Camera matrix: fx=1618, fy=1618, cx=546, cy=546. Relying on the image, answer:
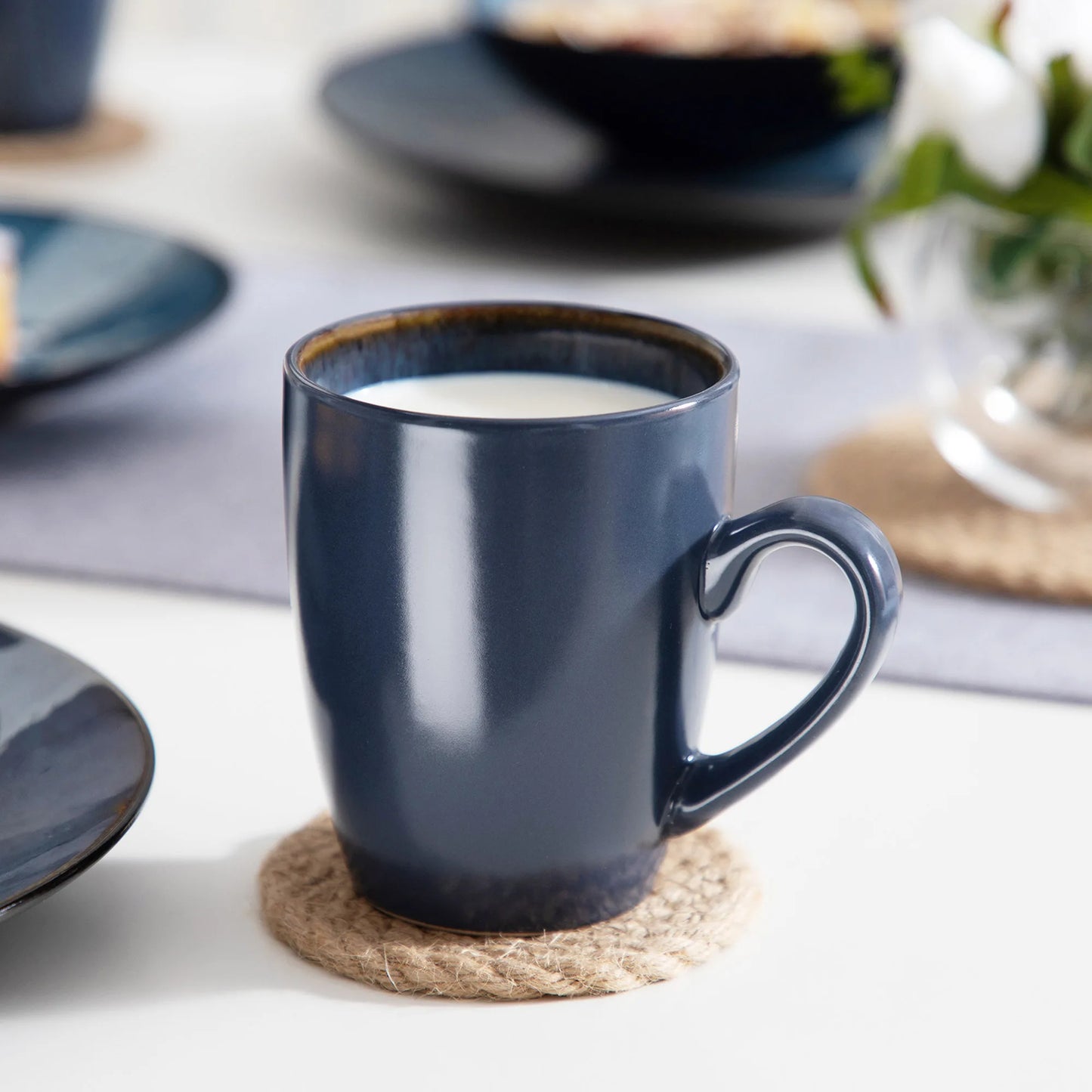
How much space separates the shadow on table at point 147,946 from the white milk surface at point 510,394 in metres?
0.14

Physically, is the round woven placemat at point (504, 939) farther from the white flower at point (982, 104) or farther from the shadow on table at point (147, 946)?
the white flower at point (982, 104)

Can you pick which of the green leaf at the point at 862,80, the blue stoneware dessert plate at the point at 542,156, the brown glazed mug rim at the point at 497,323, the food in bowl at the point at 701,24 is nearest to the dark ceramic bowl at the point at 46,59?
the blue stoneware dessert plate at the point at 542,156

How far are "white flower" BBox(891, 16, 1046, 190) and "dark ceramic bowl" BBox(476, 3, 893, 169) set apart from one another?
352 millimetres

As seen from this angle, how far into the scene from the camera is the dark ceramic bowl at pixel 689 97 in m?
1.02

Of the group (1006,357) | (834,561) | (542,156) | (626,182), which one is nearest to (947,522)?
(1006,357)

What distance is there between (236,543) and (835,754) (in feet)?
0.88

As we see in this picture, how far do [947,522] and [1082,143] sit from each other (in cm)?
16

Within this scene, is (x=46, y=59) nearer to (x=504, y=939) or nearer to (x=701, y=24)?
(x=701, y=24)

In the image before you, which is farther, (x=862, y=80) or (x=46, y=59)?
(x=46, y=59)

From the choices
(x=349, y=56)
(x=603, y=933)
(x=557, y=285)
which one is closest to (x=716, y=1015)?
(x=603, y=933)

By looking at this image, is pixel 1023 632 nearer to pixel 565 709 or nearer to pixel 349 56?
pixel 565 709

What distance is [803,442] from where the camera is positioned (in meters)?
0.79

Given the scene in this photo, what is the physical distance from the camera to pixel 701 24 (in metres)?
1.19

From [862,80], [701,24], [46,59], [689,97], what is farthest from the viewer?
[46,59]
